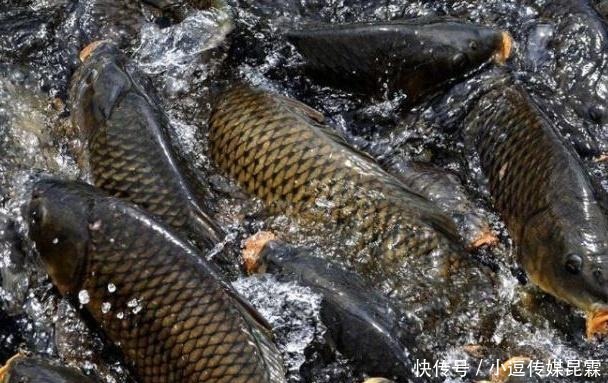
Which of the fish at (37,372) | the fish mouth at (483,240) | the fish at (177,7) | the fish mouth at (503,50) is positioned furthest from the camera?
the fish at (177,7)

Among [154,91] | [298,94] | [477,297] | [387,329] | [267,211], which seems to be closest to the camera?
[387,329]

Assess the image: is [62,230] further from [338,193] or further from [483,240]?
[483,240]

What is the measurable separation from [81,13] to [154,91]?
86 centimetres

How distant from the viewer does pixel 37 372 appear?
9.56 ft

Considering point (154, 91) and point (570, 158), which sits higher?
point (570, 158)

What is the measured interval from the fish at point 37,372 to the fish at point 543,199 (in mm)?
1768

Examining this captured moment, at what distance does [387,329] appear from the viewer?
305 cm

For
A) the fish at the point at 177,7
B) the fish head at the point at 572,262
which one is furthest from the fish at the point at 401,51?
the fish head at the point at 572,262

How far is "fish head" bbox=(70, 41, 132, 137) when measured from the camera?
3.72m

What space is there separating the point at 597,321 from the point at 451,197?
32.2 inches

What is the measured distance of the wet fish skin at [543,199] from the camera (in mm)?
3355

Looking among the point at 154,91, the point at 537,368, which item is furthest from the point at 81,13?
the point at 537,368

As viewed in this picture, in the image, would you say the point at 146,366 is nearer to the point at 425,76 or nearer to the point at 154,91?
the point at 154,91

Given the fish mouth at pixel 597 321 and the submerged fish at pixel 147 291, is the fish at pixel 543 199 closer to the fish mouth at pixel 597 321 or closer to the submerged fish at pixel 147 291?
the fish mouth at pixel 597 321
